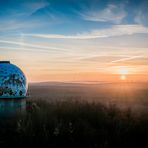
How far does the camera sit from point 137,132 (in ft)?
33.2

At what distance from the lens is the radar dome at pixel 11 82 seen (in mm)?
11211

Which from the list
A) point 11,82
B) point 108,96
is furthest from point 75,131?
point 108,96

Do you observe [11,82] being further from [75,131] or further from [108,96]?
[108,96]

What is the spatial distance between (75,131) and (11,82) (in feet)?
11.9

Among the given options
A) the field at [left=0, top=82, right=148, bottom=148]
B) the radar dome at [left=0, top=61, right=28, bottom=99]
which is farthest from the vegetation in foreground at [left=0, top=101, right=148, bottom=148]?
the radar dome at [left=0, top=61, right=28, bottom=99]

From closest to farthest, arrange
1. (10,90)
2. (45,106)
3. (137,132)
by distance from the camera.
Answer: (137,132), (10,90), (45,106)

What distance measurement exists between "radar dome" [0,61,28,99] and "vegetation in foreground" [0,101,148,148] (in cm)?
100

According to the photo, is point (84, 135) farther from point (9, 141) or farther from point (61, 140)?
point (9, 141)

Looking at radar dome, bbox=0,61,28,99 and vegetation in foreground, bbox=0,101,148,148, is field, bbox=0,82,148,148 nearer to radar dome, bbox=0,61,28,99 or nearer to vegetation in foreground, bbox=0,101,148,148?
vegetation in foreground, bbox=0,101,148,148

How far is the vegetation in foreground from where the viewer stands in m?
8.89

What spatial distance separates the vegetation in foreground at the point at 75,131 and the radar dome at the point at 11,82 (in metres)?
1.00

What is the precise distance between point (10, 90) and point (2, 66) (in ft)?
4.07

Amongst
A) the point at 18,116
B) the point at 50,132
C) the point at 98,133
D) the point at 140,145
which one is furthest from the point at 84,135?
the point at 18,116

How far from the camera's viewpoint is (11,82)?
11438 mm
